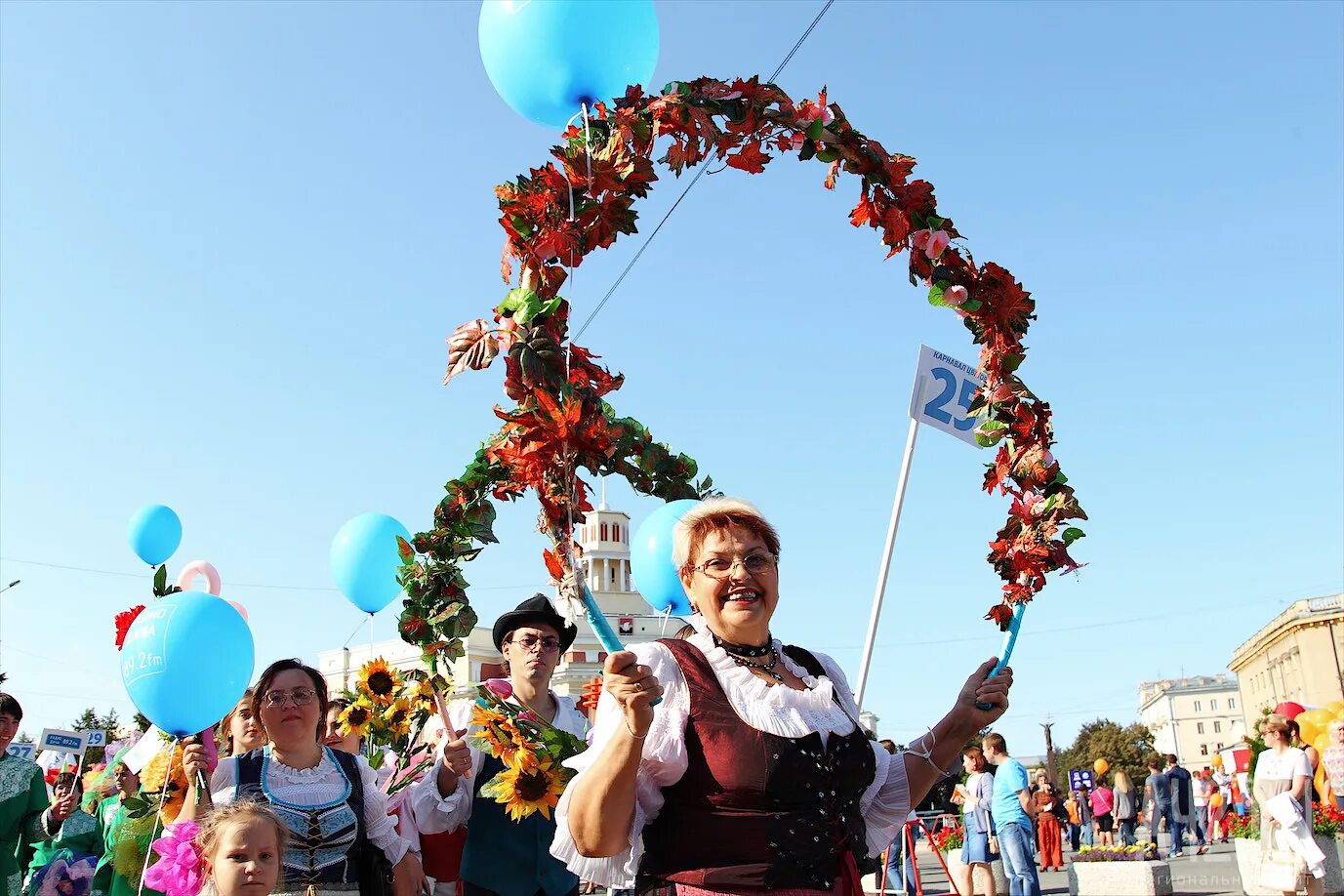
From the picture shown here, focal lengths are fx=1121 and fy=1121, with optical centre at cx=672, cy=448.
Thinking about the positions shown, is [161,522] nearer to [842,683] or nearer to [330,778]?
[330,778]

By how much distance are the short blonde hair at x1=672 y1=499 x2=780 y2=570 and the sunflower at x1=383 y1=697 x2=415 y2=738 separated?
266cm

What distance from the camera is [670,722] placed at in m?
2.76

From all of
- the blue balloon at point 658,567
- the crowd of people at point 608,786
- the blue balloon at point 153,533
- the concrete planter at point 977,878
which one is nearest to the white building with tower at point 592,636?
the blue balloon at point 153,533

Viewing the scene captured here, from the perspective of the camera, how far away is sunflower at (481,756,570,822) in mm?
3426

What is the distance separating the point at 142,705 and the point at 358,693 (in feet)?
3.25

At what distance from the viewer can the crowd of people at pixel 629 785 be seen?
270cm

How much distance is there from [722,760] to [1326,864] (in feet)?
34.7

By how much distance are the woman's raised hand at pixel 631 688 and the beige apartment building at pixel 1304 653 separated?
79.1m

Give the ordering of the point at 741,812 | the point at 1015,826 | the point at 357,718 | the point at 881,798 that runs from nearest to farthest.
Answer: the point at 741,812 < the point at 881,798 < the point at 357,718 < the point at 1015,826

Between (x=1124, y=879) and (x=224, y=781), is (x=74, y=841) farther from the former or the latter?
(x=1124, y=879)

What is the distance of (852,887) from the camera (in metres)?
2.81

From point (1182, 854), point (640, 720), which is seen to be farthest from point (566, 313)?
point (1182, 854)

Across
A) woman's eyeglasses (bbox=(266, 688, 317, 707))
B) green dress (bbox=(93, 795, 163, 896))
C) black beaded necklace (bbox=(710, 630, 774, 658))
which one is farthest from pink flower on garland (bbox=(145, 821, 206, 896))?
black beaded necklace (bbox=(710, 630, 774, 658))

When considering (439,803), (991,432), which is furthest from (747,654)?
(439,803)
